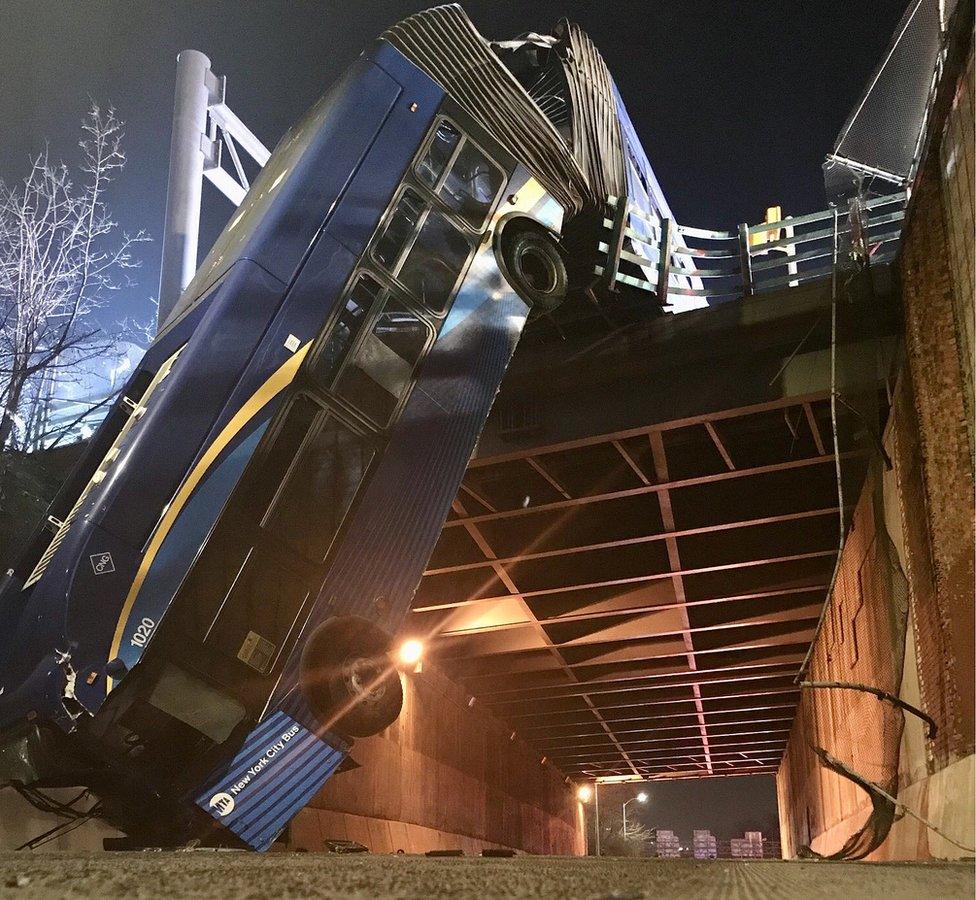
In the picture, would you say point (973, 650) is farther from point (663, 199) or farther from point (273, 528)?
point (663, 199)

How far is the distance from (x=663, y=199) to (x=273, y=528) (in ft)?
40.9

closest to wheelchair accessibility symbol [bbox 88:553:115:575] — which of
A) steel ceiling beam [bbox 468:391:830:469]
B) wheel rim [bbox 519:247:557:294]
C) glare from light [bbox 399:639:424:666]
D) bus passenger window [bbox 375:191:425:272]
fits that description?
bus passenger window [bbox 375:191:425:272]

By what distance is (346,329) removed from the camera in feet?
25.1

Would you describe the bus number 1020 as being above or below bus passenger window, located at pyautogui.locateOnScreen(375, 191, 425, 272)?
below

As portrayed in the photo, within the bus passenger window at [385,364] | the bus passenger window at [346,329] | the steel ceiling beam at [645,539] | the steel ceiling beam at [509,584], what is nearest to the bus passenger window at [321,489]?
the bus passenger window at [385,364]

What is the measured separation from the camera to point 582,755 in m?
31.2

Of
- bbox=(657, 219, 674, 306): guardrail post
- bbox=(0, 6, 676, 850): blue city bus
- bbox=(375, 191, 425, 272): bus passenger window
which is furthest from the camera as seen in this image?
bbox=(657, 219, 674, 306): guardrail post

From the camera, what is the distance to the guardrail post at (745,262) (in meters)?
10.8

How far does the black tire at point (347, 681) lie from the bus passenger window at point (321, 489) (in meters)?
0.72

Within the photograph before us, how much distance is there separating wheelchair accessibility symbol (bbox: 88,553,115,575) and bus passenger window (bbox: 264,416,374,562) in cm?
127

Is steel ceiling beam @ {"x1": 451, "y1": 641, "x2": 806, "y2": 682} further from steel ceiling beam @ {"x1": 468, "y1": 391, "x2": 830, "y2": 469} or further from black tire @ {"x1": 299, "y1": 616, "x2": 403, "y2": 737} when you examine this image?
black tire @ {"x1": 299, "y1": 616, "x2": 403, "y2": 737}

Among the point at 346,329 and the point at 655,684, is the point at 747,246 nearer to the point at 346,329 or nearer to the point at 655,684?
the point at 346,329

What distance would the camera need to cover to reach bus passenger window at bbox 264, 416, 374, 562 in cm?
716

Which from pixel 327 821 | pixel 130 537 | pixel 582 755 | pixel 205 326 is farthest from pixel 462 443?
pixel 582 755
